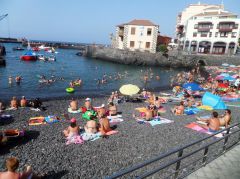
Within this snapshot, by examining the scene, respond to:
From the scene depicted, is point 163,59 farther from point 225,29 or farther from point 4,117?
point 4,117

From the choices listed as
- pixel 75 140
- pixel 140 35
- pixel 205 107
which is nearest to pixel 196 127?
pixel 205 107

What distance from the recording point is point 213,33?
68062 millimetres

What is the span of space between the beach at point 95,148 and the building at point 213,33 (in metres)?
60.1

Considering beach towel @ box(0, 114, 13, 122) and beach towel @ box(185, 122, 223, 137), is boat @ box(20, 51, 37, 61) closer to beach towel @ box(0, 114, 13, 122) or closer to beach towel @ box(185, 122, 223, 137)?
beach towel @ box(0, 114, 13, 122)

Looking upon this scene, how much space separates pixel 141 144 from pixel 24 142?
561 cm

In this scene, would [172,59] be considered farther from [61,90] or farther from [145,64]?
[61,90]

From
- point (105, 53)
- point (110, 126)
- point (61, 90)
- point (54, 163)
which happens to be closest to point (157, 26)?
point (105, 53)

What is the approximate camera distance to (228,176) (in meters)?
6.62

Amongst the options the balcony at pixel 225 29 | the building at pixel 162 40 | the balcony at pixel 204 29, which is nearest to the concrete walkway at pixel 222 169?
the balcony at pixel 225 29

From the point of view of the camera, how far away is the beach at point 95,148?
8531 millimetres

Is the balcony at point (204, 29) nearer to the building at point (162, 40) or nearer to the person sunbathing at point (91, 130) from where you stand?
the building at point (162, 40)

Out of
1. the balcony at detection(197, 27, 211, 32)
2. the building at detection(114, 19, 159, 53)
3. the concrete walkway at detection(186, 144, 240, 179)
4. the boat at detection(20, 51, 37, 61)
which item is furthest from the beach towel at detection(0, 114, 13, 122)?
the balcony at detection(197, 27, 211, 32)

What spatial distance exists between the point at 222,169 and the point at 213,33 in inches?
2714

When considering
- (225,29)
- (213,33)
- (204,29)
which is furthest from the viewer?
(204,29)
